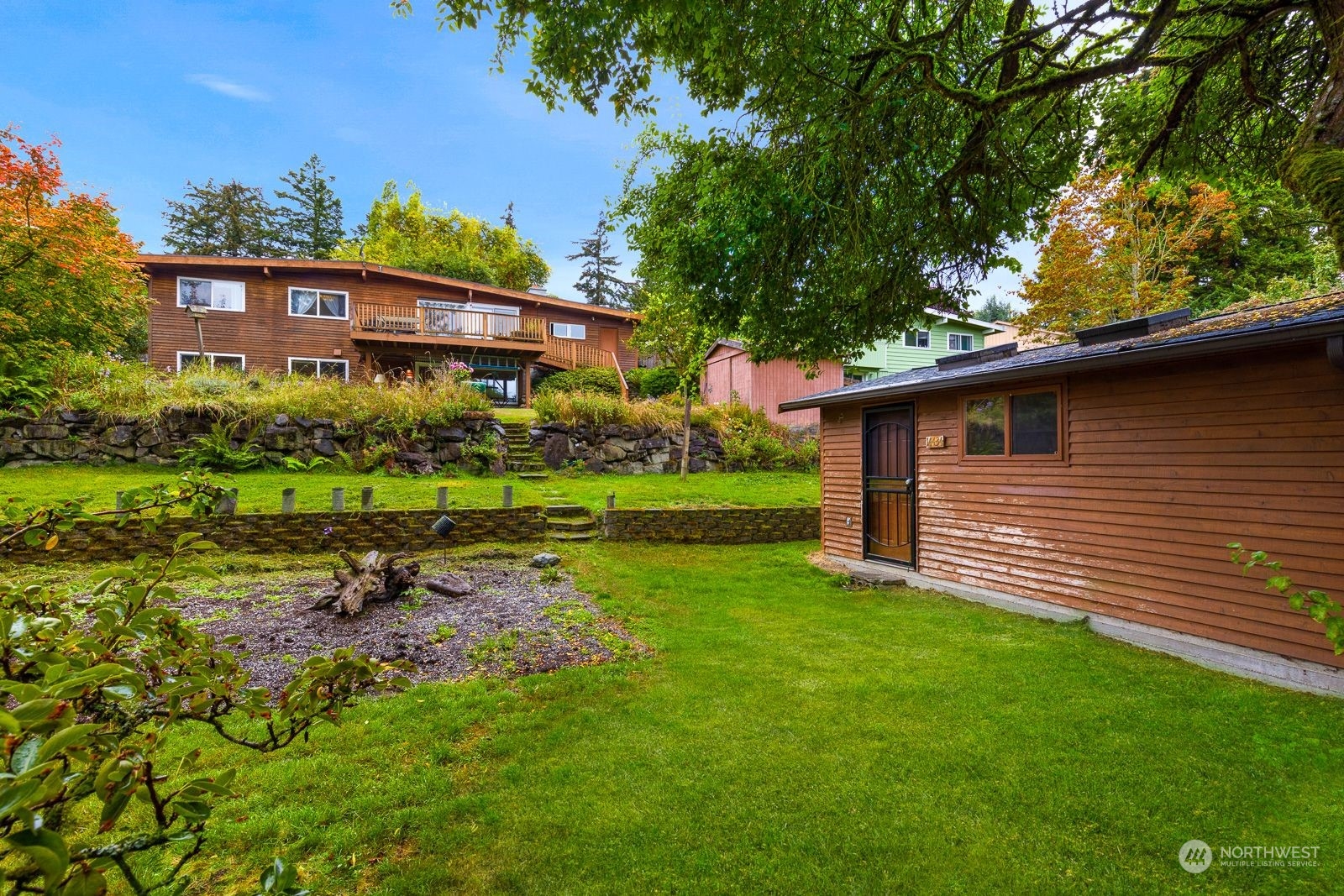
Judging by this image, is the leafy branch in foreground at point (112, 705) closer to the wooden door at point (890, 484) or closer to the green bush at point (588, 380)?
the wooden door at point (890, 484)

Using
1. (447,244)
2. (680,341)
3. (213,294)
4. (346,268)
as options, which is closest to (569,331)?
(680,341)

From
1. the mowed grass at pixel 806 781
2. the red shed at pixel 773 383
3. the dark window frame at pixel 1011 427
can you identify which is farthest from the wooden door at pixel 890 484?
the red shed at pixel 773 383

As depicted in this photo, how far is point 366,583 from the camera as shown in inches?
207

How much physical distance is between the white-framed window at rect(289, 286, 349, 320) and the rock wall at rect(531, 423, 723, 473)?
9.30 m

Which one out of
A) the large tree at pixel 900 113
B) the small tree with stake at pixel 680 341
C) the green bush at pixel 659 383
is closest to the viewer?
the large tree at pixel 900 113

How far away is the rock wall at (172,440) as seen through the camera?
9.60m

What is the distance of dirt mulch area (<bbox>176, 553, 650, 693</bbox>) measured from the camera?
4078mm

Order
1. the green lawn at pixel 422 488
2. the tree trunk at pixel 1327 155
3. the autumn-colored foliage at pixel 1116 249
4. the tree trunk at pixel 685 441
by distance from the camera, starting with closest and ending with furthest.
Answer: the tree trunk at pixel 1327 155, the green lawn at pixel 422 488, the tree trunk at pixel 685 441, the autumn-colored foliage at pixel 1116 249

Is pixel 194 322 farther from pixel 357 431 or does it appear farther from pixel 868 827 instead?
pixel 868 827

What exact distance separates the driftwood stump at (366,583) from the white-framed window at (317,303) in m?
14.9

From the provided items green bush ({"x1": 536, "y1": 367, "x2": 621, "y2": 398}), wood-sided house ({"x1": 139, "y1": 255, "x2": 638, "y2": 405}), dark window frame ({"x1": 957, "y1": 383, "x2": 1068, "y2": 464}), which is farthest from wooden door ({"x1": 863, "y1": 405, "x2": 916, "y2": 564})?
wood-sided house ({"x1": 139, "y1": 255, "x2": 638, "y2": 405})

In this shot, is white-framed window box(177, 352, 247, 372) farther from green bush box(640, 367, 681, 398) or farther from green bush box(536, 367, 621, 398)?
green bush box(640, 367, 681, 398)

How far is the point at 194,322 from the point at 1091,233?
26.5 metres

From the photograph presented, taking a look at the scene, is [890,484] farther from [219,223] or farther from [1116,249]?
[219,223]
